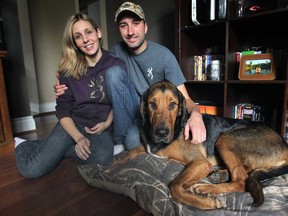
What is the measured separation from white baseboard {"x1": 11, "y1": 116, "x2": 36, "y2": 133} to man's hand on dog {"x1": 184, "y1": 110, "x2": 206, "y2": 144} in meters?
3.50

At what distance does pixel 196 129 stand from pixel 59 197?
130cm

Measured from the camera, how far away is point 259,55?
2779mm

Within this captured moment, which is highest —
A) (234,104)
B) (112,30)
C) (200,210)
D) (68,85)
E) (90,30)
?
(112,30)

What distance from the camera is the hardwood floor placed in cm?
160

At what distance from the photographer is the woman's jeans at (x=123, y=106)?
222cm

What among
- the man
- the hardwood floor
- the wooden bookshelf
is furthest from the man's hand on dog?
the wooden bookshelf

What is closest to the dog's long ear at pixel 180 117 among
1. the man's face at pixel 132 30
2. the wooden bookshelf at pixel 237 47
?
the man's face at pixel 132 30

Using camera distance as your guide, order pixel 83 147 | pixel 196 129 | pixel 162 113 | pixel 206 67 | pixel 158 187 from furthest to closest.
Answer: pixel 206 67 → pixel 83 147 → pixel 196 129 → pixel 162 113 → pixel 158 187

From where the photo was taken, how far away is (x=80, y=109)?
237 centimetres

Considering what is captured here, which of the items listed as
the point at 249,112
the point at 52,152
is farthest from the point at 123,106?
the point at 249,112

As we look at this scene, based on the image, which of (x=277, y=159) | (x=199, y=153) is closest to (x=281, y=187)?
(x=277, y=159)

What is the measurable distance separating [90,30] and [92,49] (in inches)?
7.5

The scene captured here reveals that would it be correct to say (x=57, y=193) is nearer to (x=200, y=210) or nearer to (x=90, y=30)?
(x=200, y=210)

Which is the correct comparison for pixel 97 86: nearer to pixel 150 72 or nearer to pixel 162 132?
pixel 150 72
